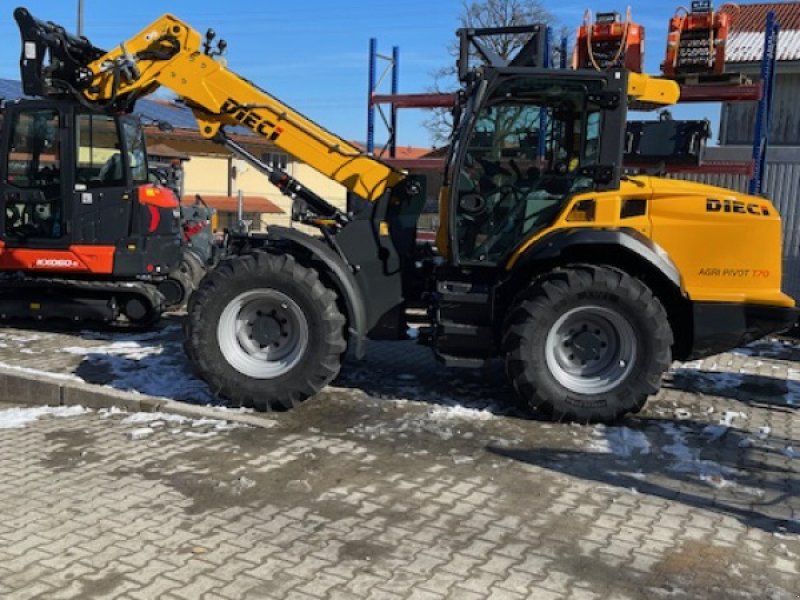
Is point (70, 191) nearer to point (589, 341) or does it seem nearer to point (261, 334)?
point (261, 334)

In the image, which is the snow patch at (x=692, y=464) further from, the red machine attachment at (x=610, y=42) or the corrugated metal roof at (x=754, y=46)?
the corrugated metal roof at (x=754, y=46)

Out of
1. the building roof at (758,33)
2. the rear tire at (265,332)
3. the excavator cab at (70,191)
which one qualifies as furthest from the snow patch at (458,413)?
the building roof at (758,33)

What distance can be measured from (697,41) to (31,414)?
30.7ft

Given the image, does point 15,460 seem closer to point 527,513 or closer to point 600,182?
point 527,513

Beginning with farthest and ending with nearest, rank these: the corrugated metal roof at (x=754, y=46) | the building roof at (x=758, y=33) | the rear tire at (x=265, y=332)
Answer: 1. the building roof at (x=758, y=33)
2. the corrugated metal roof at (x=754, y=46)
3. the rear tire at (x=265, y=332)

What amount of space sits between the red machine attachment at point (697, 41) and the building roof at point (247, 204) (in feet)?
74.7

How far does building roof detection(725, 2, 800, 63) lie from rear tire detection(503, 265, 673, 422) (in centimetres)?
1135

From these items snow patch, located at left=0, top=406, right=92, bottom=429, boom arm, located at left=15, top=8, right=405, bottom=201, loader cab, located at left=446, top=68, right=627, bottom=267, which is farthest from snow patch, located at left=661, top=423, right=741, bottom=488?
snow patch, located at left=0, top=406, right=92, bottom=429

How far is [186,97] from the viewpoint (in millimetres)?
7105

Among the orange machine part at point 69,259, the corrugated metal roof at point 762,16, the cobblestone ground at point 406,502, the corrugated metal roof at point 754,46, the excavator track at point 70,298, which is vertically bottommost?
the cobblestone ground at point 406,502

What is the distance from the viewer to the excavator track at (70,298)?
359 inches

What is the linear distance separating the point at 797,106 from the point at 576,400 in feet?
44.9

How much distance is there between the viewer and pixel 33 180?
357 inches

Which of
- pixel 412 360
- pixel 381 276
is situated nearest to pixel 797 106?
pixel 412 360
